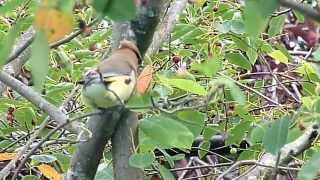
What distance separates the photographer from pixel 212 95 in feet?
2.87

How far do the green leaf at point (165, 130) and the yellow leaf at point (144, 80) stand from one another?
0.15 feet

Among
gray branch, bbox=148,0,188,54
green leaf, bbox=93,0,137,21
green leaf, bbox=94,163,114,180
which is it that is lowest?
green leaf, bbox=94,163,114,180

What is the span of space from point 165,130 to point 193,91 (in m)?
0.17

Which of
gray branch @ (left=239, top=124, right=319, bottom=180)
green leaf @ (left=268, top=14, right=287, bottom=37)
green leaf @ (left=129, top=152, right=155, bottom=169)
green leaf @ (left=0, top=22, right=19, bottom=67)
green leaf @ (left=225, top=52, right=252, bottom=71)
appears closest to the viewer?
green leaf @ (left=0, top=22, right=19, bottom=67)

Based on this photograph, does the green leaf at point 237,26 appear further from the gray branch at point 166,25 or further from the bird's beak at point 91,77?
the bird's beak at point 91,77

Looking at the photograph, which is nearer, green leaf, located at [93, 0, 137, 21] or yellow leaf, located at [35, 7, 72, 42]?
yellow leaf, located at [35, 7, 72, 42]

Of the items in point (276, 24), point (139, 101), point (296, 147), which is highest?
point (276, 24)

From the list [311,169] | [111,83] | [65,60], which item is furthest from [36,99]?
[311,169]

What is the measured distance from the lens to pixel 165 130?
3.05 ft

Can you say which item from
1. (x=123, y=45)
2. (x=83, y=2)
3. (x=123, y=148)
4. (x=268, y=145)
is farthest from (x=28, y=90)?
(x=83, y=2)

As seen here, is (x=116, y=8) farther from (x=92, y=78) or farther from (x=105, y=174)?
(x=105, y=174)

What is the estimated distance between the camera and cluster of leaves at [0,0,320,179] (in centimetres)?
92

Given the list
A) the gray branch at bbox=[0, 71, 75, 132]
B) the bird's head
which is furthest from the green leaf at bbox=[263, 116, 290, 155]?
the gray branch at bbox=[0, 71, 75, 132]

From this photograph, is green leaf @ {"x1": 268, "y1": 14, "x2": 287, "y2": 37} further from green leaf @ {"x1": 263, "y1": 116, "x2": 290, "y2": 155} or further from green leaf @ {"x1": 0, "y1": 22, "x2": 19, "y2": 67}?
green leaf @ {"x1": 0, "y1": 22, "x2": 19, "y2": 67}
